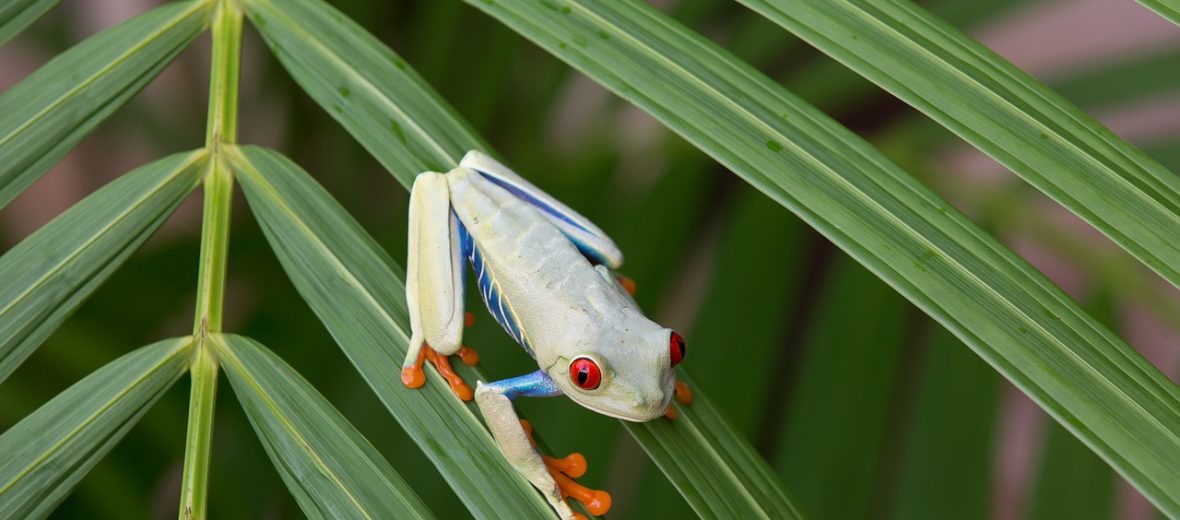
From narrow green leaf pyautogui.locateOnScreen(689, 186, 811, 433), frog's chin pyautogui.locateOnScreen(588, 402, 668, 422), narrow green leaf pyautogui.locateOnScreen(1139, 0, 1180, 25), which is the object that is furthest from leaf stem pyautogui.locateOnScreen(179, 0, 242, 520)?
narrow green leaf pyautogui.locateOnScreen(1139, 0, 1180, 25)

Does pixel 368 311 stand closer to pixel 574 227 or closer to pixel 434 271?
pixel 434 271

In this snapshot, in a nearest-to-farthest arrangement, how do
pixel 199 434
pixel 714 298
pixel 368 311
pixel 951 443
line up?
pixel 199 434 < pixel 368 311 < pixel 951 443 < pixel 714 298

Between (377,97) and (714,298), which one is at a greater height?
(377,97)

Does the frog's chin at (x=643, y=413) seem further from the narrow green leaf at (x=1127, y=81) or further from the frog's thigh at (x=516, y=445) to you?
the narrow green leaf at (x=1127, y=81)

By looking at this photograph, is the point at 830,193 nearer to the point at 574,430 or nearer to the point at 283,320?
the point at 574,430

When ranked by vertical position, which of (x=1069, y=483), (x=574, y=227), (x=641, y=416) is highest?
(x=574, y=227)

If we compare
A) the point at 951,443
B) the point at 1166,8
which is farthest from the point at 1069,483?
the point at 1166,8

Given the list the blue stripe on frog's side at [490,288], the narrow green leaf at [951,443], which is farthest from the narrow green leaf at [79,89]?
the narrow green leaf at [951,443]
